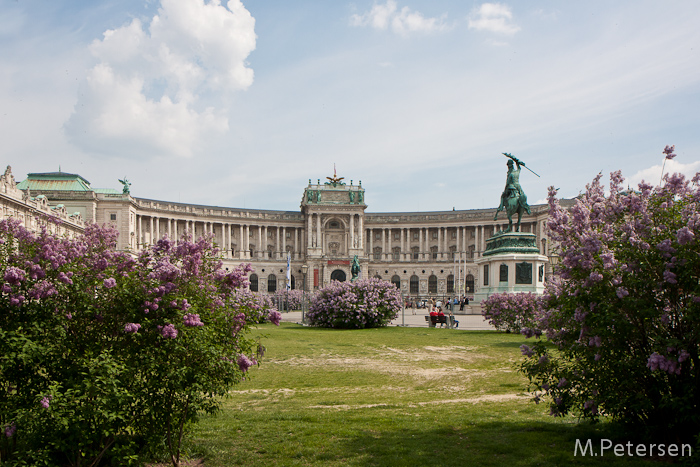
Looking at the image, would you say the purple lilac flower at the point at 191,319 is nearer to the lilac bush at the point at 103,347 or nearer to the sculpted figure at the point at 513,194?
the lilac bush at the point at 103,347

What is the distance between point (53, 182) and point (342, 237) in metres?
47.7

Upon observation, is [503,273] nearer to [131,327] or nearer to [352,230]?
[131,327]

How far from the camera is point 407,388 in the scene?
14469 millimetres

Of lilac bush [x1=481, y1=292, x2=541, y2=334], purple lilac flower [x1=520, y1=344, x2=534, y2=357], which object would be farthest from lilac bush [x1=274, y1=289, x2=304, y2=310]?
purple lilac flower [x1=520, y1=344, x2=534, y2=357]

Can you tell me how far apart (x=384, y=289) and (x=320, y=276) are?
59.5m

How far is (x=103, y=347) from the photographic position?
23.2 ft

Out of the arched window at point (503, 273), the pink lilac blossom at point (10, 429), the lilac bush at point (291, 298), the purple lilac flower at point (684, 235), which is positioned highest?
the purple lilac flower at point (684, 235)

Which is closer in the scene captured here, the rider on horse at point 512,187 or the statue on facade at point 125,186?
the rider on horse at point 512,187

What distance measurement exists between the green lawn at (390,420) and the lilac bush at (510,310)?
924 cm

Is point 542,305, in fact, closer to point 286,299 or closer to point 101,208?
point 286,299

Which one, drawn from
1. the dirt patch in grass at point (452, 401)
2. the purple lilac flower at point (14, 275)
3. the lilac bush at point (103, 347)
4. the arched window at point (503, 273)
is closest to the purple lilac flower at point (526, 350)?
the lilac bush at point (103, 347)

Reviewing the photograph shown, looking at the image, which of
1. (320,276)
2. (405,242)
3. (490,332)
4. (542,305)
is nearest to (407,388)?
(542,305)

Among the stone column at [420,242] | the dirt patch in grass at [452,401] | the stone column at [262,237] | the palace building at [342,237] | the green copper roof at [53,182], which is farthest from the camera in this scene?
the stone column at [420,242]

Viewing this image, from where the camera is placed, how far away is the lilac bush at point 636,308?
7000 millimetres
